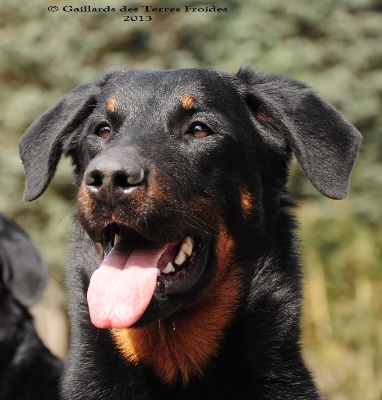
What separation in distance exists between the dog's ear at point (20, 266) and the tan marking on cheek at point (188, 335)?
183cm

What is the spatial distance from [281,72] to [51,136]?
404 inches

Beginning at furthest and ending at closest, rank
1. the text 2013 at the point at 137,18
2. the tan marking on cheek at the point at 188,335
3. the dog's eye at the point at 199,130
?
the text 2013 at the point at 137,18 → the dog's eye at the point at 199,130 → the tan marking on cheek at the point at 188,335

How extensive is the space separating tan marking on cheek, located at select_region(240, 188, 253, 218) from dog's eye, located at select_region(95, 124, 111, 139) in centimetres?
75

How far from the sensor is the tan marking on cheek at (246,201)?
4.18 meters

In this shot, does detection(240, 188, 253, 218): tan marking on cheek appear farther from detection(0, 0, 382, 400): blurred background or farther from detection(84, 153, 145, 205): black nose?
detection(0, 0, 382, 400): blurred background

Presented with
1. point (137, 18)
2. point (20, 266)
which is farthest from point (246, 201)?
point (137, 18)

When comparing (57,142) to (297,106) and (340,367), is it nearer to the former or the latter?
(297,106)

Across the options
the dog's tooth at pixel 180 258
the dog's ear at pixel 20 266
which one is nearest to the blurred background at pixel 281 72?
the dog's ear at pixel 20 266

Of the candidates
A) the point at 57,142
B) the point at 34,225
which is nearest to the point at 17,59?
the point at 34,225

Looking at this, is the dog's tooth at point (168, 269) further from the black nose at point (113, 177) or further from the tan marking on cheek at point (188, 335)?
the black nose at point (113, 177)

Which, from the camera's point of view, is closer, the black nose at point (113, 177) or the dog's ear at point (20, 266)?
the black nose at point (113, 177)

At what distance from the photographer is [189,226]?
3781 millimetres

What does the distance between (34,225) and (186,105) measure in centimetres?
876

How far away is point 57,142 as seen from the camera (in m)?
4.36
